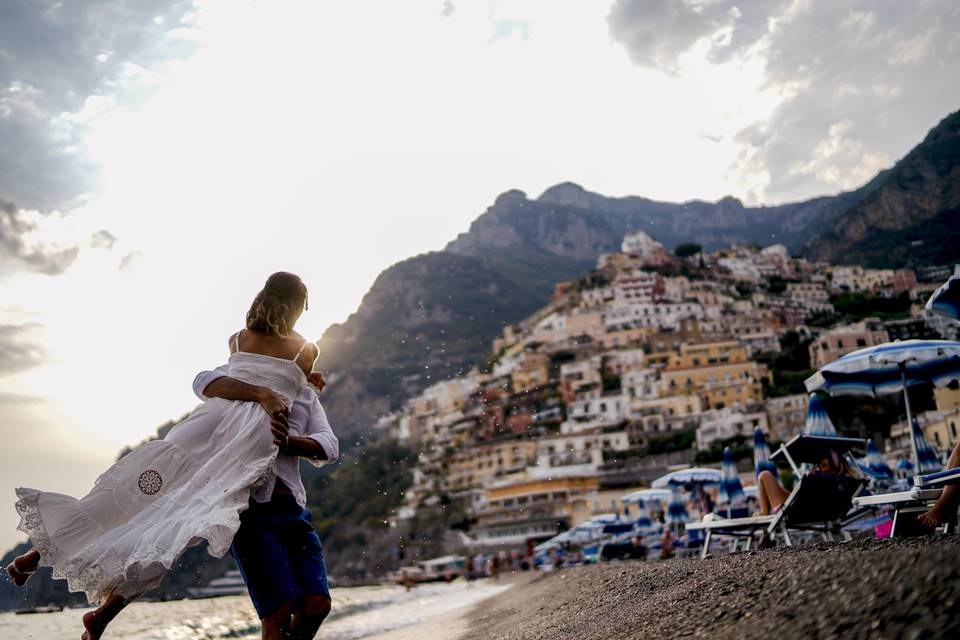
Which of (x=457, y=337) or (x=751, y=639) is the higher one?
(x=457, y=337)

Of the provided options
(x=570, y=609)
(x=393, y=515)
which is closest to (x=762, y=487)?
(x=570, y=609)

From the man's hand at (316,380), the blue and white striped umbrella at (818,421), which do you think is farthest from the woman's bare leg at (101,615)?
the blue and white striped umbrella at (818,421)

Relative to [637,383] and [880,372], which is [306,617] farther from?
[637,383]

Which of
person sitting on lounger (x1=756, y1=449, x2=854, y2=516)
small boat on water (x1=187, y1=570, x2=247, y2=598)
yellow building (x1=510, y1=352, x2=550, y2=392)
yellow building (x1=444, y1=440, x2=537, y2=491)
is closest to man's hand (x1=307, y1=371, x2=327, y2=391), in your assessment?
person sitting on lounger (x1=756, y1=449, x2=854, y2=516)

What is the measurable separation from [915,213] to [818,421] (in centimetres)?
11387

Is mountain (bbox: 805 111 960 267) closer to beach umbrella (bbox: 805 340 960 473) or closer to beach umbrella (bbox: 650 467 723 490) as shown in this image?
beach umbrella (bbox: 650 467 723 490)

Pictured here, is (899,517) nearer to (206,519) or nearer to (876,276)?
(206,519)

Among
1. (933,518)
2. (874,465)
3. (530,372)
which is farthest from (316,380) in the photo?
(530,372)

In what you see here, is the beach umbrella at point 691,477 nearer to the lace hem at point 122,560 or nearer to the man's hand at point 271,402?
the man's hand at point 271,402

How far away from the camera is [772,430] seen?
190ft

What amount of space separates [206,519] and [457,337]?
475 feet

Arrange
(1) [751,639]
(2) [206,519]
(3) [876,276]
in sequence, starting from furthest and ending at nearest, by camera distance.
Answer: (3) [876,276]
(2) [206,519]
(1) [751,639]

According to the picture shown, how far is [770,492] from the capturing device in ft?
23.6

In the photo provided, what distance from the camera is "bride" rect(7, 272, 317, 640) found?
7.36ft
